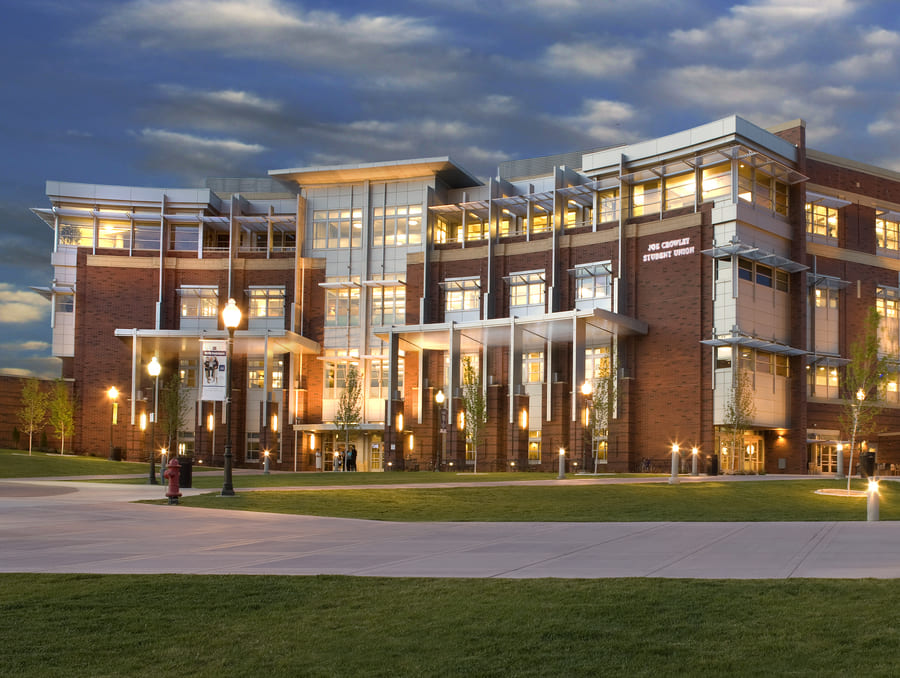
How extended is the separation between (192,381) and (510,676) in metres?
69.7

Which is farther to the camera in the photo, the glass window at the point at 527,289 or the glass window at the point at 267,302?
the glass window at the point at 267,302

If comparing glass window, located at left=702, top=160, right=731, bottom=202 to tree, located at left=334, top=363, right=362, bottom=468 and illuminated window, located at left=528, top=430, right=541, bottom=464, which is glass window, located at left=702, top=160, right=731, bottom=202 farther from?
tree, located at left=334, top=363, right=362, bottom=468

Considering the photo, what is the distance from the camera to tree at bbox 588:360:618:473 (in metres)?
55.9

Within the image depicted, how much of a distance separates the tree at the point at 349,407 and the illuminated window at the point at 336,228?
10099mm

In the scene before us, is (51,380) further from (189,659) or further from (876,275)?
(189,659)

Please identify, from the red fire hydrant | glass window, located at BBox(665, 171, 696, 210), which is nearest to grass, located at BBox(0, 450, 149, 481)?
the red fire hydrant

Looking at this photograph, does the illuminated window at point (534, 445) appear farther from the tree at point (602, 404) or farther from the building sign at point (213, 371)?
the building sign at point (213, 371)

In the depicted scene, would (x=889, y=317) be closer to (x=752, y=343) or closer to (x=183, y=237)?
(x=752, y=343)

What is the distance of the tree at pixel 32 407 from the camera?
223ft

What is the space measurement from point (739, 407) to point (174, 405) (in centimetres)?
3793

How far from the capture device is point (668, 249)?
5978cm

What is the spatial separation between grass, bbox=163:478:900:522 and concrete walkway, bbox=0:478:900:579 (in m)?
1.92

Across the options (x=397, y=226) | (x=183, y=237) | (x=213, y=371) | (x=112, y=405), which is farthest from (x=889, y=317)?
(x=112, y=405)

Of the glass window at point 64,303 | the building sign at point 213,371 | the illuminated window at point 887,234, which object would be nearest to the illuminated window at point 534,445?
the building sign at point 213,371
